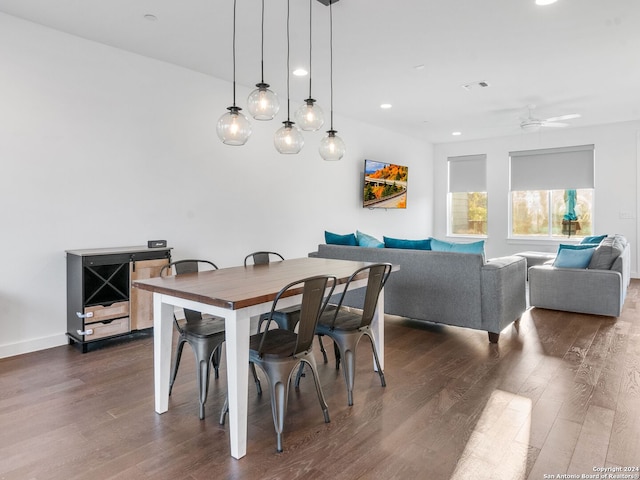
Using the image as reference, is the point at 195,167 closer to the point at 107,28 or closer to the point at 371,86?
the point at 107,28

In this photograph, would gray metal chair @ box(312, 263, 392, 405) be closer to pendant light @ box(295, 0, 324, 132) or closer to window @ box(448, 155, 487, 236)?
pendant light @ box(295, 0, 324, 132)

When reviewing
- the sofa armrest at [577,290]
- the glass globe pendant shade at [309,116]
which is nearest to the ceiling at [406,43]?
the glass globe pendant shade at [309,116]

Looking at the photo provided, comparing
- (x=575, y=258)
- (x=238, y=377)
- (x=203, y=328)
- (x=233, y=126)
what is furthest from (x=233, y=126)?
(x=575, y=258)

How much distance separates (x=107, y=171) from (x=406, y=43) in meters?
3.06

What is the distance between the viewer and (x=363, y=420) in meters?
2.37

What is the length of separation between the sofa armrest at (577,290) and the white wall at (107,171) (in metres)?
3.21

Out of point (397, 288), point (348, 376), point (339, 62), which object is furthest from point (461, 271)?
point (339, 62)

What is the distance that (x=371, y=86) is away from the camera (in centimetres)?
523

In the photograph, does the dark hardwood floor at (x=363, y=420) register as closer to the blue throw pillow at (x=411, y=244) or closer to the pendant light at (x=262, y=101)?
the blue throw pillow at (x=411, y=244)

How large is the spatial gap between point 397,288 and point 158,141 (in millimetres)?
2888

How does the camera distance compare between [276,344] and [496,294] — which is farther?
[496,294]

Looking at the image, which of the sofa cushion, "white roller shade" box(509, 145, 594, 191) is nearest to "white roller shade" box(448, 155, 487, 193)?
"white roller shade" box(509, 145, 594, 191)

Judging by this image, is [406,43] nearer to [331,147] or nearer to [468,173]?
[331,147]

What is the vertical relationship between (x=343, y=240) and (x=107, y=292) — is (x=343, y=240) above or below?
above
